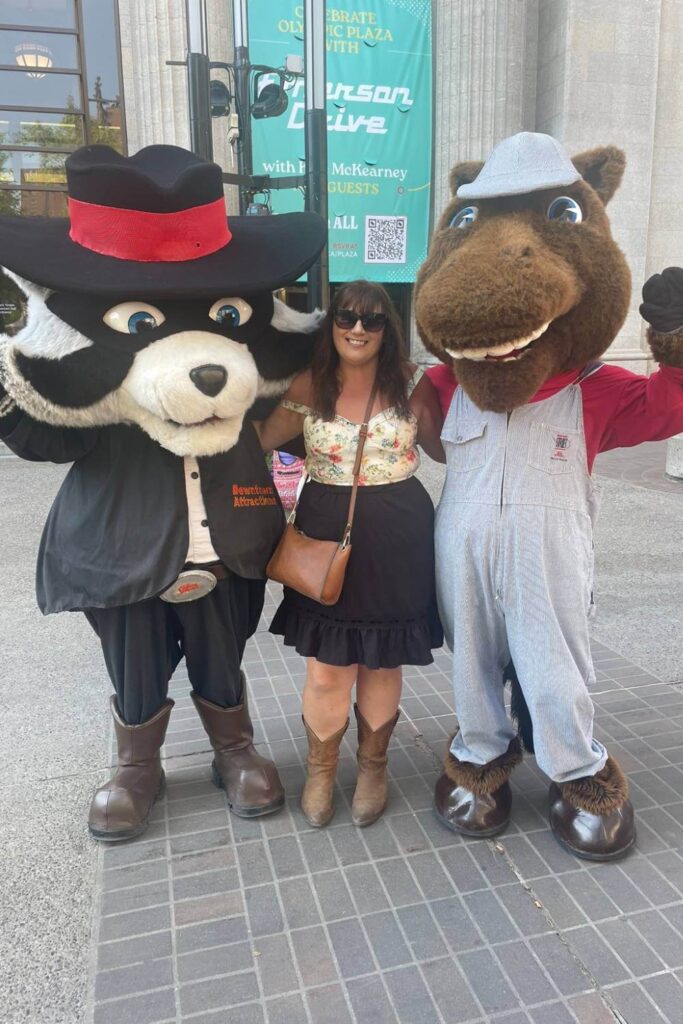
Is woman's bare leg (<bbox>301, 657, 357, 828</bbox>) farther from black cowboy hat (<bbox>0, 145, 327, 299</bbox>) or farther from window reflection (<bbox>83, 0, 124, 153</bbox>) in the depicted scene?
window reflection (<bbox>83, 0, 124, 153</bbox>)

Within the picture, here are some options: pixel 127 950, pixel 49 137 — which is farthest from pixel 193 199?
pixel 49 137

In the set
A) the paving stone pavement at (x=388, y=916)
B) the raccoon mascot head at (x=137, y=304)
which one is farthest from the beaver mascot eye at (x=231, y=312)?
the paving stone pavement at (x=388, y=916)

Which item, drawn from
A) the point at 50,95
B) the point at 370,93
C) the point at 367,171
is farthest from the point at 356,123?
the point at 50,95

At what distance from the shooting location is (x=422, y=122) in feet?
34.0

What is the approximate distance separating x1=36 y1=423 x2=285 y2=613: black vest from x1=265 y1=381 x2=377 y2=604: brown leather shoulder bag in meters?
0.12

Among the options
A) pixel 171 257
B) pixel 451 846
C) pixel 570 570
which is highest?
pixel 171 257

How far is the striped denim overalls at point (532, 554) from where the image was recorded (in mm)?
2275

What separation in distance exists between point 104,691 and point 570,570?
2.31m

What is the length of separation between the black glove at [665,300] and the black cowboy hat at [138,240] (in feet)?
3.19

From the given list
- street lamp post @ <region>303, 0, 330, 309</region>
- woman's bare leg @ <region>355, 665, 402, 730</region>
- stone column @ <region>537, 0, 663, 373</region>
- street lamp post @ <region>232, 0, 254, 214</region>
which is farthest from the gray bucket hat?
stone column @ <region>537, 0, 663, 373</region>

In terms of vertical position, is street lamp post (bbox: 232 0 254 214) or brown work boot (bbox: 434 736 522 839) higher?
street lamp post (bbox: 232 0 254 214)

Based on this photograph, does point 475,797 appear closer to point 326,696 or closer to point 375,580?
point 326,696

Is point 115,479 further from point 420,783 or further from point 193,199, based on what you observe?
point 420,783

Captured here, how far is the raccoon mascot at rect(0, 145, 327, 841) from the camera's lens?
212cm
